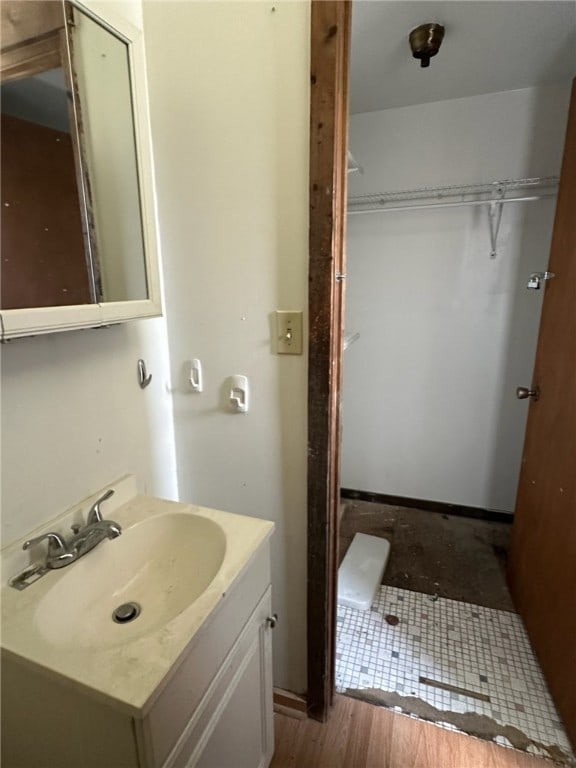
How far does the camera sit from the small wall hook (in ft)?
3.82

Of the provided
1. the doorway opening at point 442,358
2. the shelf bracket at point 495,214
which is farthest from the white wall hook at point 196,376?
the shelf bracket at point 495,214

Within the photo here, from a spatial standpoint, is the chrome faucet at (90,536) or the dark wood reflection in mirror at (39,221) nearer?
the dark wood reflection in mirror at (39,221)

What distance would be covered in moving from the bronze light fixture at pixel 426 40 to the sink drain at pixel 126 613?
79.4 inches

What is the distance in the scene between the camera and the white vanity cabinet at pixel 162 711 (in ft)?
2.02

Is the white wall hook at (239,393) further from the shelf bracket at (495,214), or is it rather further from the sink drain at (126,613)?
the shelf bracket at (495,214)

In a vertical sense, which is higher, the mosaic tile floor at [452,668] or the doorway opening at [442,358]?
the doorway opening at [442,358]

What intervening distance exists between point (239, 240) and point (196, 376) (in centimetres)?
44

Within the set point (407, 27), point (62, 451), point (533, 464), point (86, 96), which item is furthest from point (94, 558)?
point (407, 27)

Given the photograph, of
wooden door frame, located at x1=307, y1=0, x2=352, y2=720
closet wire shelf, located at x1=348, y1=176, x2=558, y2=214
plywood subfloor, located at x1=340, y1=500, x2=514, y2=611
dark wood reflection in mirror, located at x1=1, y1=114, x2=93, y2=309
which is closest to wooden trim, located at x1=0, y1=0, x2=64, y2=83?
dark wood reflection in mirror, located at x1=1, y1=114, x2=93, y2=309

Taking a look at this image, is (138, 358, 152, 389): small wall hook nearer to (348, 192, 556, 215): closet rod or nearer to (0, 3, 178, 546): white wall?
(0, 3, 178, 546): white wall

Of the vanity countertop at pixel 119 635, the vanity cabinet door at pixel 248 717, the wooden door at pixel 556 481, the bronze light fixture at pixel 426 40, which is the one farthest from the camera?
the bronze light fixture at pixel 426 40

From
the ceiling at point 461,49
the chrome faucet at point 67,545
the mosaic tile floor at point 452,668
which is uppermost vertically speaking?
the ceiling at point 461,49

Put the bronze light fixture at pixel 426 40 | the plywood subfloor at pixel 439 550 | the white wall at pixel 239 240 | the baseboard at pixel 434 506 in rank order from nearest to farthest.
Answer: the white wall at pixel 239 240 < the bronze light fixture at pixel 426 40 < the plywood subfloor at pixel 439 550 < the baseboard at pixel 434 506

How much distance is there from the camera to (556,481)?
1.40 m
